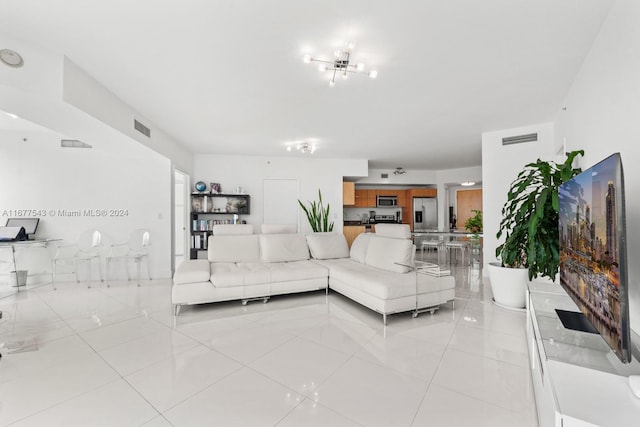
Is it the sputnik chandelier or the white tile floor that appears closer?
the white tile floor

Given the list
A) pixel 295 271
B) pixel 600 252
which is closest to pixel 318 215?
pixel 295 271

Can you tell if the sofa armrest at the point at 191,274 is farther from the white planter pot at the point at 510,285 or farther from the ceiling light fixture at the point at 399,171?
the ceiling light fixture at the point at 399,171

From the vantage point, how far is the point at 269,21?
208cm

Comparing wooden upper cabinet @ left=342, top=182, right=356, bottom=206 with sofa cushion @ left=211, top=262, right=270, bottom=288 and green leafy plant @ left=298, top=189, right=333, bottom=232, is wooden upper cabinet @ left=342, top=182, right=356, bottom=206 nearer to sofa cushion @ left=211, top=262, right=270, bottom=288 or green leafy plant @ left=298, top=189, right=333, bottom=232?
green leafy plant @ left=298, top=189, right=333, bottom=232

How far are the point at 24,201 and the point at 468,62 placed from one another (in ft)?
23.2

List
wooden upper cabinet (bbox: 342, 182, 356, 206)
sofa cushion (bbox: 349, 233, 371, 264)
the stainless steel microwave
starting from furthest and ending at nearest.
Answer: the stainless steel microwave
wooden upper cabinet (bbox: 342, 182, 356, 206)
sofa cushion (bbox: 349, 233, 371, 264)

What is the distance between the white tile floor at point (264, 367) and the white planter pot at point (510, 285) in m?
0.23

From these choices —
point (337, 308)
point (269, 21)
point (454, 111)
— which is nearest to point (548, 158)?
point (454, 111)

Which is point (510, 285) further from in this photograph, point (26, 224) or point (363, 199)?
point (26, 224)

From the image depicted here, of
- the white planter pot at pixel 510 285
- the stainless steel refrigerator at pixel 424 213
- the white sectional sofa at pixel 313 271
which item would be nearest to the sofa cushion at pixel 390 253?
the white sectional sofa at pixel 313 271

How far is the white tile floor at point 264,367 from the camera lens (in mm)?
1627

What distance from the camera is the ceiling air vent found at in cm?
443

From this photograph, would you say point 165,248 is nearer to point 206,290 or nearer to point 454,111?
point 206,290

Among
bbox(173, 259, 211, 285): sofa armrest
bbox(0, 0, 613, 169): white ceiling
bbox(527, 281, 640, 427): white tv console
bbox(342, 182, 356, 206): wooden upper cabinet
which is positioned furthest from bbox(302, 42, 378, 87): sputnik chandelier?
bbox(342, 182, 356, 206): wooden upper cabinet
